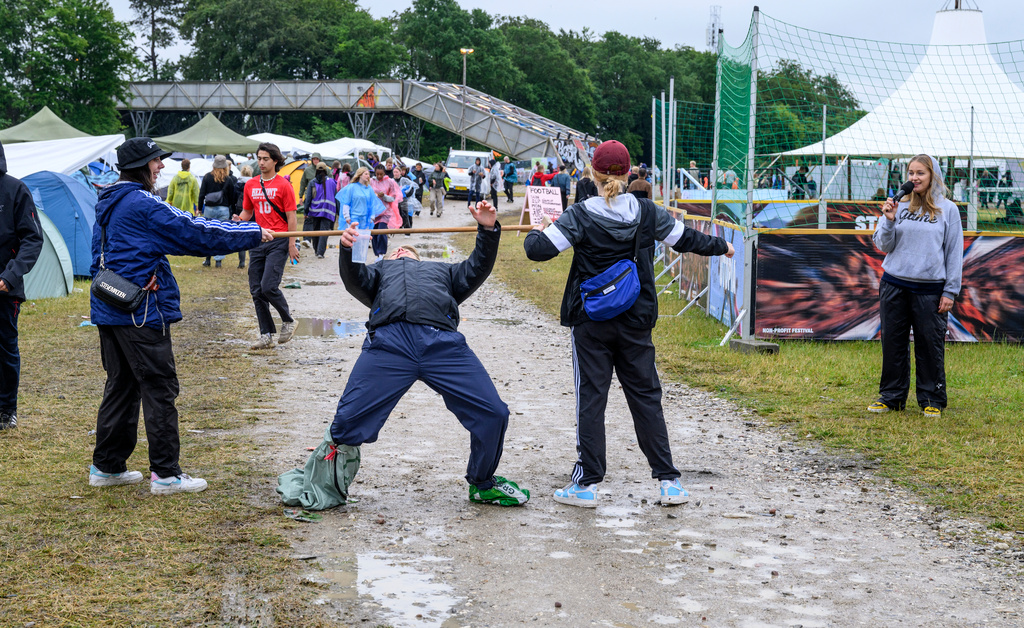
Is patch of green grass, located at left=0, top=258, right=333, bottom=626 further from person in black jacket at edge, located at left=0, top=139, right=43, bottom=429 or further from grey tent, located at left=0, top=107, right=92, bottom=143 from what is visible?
grey tent, located at left=0, top=107, right=92, bottom=143

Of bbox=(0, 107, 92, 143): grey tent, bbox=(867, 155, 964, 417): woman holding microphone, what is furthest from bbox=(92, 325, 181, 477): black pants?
bbox=(0, 107, 92, 143): grey tent

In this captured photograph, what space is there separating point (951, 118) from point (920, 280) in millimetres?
12936

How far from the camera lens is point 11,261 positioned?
6.52 metres

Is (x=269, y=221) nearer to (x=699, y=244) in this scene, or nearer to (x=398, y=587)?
(x=699, y=244)

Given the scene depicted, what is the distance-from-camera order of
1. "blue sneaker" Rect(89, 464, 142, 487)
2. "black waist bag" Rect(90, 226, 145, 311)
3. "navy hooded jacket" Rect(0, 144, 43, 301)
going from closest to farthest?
"black waist bag" Rect(90, 226, 145, 311), "blue sneaker" Rect(89, 464, 142, 487), "navy hooded jacket" Rect(0, 144, 43, 301)

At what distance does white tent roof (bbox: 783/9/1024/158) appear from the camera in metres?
16.6

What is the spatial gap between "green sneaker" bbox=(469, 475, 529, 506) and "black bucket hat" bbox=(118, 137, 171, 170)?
243cm

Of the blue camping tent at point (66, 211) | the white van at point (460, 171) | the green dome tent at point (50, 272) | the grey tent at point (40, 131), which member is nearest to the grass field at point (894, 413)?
the green dome tent at point (50, 272)

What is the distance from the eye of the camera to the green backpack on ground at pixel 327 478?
201 inches

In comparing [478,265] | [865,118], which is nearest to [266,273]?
[478,265]

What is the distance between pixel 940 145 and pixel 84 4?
129 ft

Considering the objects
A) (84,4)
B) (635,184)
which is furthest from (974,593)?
(84,4)

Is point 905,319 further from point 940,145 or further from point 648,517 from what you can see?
point 940,145

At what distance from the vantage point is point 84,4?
44906 mm
